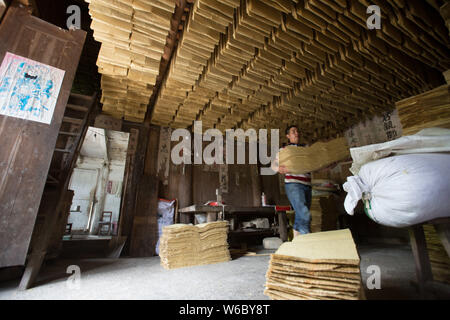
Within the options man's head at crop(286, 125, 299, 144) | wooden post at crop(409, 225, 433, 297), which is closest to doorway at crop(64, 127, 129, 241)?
man's head at crop(286, 125, 299, 144)

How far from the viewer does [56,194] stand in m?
3.04

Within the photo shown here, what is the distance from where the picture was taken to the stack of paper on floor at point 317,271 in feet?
4.49

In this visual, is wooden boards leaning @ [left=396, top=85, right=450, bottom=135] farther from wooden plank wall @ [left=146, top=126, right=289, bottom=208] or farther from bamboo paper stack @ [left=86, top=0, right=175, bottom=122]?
wooden plank wall @ [left=146, top=126, right=289, bottom=208]

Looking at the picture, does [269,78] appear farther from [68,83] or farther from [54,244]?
[54,244]

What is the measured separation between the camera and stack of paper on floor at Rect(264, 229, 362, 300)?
1.37 metres

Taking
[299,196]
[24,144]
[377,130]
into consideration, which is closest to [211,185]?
[299,196]

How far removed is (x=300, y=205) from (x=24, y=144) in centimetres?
392

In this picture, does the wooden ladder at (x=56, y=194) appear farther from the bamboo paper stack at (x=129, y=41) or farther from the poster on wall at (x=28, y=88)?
the bamboo paper stack at (x=129, y=41)

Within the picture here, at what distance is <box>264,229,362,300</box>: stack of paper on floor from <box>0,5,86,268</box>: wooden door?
296cm

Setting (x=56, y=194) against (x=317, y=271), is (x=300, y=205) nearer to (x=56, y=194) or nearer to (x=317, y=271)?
(x=317, y=271)

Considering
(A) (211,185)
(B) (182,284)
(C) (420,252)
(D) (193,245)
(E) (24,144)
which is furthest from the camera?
(A) (211,185)

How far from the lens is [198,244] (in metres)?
3.76

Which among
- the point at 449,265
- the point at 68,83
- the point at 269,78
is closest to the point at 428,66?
the point at 269,78

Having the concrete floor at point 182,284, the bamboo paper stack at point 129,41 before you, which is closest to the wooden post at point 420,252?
the concrete floor at point 182,284
